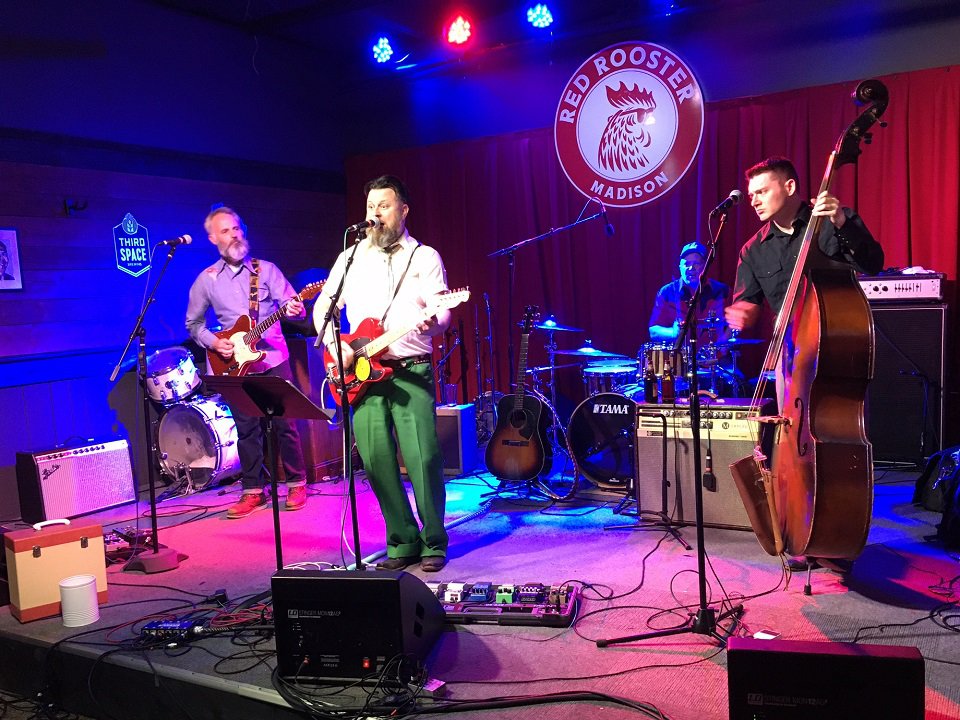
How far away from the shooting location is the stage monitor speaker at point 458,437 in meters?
6.77

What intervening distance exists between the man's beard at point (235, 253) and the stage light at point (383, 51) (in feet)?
9.25

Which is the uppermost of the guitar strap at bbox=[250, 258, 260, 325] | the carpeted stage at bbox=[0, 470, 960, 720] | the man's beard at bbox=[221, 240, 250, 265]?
the man's beard at bbox=[221, 240, 250, 265]

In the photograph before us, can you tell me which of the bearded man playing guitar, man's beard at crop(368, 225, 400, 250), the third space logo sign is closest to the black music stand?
the bearded man playing guitar

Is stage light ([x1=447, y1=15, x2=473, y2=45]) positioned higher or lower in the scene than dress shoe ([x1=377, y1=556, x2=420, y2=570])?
higher

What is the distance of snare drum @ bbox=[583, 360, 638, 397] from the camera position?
593 centimetres

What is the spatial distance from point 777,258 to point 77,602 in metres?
3.91

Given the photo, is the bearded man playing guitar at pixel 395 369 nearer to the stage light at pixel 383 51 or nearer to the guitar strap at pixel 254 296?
the guitar strap at pixel 254 296

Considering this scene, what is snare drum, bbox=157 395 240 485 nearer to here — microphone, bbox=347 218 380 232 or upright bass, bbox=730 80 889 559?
microphone, bbox=347 218 380 232

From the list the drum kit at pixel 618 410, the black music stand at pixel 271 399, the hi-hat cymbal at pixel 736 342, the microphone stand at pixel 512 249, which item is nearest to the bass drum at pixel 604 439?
the drum kit at pixel 618 410

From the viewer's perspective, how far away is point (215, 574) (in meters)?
4.73

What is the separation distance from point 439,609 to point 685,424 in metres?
2.16

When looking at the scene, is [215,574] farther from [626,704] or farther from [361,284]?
[626,704]

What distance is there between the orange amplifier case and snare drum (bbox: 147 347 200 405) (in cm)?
230

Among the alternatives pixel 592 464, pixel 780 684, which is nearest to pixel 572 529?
pixel 592 464
